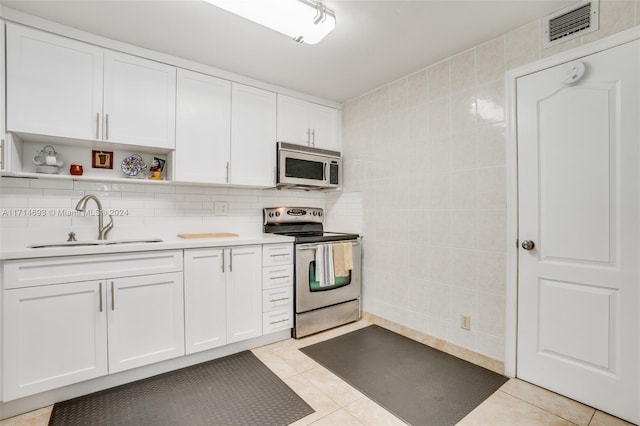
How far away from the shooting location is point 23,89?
75.0 inches

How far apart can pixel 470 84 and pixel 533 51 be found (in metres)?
0.42

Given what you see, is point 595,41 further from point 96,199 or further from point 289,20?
point 96,199

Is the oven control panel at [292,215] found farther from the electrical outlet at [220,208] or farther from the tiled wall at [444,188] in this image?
the tiled wall at [444,188]

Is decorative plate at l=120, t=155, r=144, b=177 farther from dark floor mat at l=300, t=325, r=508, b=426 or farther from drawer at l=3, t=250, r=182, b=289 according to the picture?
dark floor mat at l=300, t=325, r=508, b=426

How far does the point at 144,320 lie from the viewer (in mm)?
2029

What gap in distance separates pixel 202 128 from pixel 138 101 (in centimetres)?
48

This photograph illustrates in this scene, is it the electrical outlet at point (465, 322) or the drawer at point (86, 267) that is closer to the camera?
the drawer at point (86, 267)

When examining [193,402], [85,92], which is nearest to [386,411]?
[193,402]

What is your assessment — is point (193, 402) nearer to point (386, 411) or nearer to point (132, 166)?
point (386, 411)

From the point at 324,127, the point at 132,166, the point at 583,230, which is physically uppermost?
the point at 324,127

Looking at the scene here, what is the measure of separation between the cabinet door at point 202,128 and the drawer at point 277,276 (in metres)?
0.87

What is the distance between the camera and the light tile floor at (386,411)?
1.65 meters

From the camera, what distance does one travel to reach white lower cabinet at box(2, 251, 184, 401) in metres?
1.68

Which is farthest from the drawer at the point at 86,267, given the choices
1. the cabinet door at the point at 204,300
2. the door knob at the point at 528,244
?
the door knob at the point at 528,244
